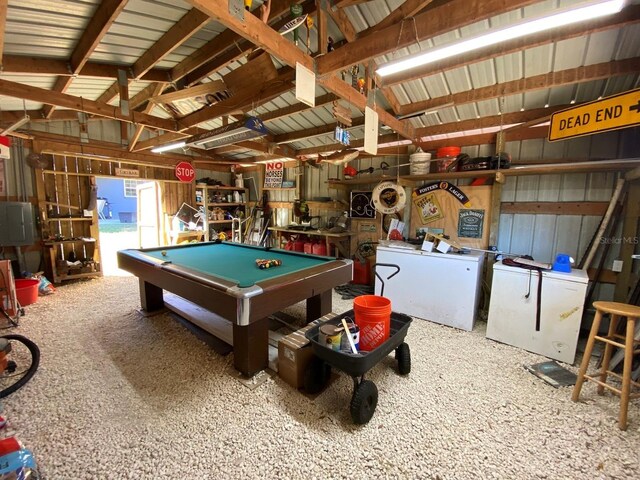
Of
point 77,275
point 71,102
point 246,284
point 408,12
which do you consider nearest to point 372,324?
point 246,284

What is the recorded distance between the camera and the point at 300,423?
183cm

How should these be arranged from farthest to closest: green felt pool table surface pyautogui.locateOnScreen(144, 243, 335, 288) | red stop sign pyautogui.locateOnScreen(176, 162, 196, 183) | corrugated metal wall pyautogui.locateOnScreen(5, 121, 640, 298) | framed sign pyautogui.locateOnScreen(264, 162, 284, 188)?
framed sign pyautogui.locateOnScreen(264, 162, 284, 188) < red stop sign pyautogui.locateOnScreen(176, 162, 196, 183) < corrugated metal wall pyautogui.locateOnScreen(5, 121, 640, 298) < green felt pool table surface pyautogui.locateOnScreen(144, 243, 335, 288)

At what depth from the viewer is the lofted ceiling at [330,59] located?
1856 millimetres

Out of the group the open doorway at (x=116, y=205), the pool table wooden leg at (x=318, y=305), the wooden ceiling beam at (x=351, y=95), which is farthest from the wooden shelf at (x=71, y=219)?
the open doorway at (x=116, y=205)

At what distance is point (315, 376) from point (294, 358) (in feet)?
0.71

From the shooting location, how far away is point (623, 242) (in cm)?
284

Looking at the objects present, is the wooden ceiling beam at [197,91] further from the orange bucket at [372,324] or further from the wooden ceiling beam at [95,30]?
the orange bucket at [372,324]

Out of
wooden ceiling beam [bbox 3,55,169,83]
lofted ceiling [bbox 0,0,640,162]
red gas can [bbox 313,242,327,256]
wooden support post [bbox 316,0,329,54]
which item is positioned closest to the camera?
lofted ceiling [bbox 0,0,640,162]

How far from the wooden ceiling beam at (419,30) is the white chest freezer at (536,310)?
2.32 m

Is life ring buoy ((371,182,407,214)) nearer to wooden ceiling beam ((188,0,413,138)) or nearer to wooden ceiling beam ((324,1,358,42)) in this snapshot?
wooden ceiling beam ((188,0,413,138))

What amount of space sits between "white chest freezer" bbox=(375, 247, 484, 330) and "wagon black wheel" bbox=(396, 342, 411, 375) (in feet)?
4.20

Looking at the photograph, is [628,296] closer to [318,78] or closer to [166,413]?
[318,78]

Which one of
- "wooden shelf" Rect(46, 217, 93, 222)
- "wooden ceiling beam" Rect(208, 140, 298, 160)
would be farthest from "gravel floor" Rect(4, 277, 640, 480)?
"wooden ceiling beam" Rect(208, 140, 298, 160)

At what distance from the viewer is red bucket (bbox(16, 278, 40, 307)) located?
3.73 m
